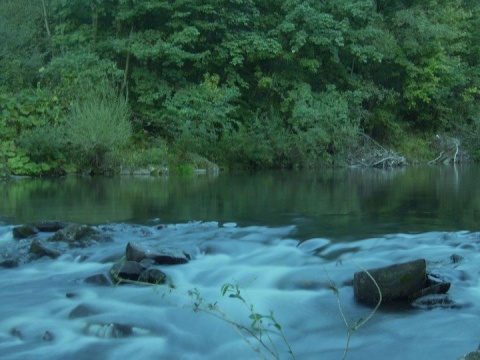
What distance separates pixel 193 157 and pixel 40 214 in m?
12.0

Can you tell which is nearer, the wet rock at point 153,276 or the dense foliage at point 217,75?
the wet rock at point 153,276

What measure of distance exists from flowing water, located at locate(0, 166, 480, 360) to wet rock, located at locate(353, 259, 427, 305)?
160mm

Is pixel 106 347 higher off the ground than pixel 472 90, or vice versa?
pixel 472 90

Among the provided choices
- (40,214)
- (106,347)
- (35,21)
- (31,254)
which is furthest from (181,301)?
(35,21)

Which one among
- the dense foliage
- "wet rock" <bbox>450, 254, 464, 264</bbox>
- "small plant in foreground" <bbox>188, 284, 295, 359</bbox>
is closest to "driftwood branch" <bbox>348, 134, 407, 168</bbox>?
the dense foliage

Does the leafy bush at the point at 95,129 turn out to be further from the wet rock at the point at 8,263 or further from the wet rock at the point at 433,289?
the wet rock at the point at 433,289

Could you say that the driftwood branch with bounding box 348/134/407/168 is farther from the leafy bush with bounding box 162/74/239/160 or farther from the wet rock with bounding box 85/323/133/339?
the wet rock with bounding box 85/323/133/339

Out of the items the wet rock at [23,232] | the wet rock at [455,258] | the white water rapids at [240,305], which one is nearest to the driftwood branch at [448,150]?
the white water rapids at [240,305]

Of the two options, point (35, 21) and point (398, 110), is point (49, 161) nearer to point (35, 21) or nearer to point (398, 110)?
point (35, 21)

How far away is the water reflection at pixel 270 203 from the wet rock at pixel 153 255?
77.6 inches

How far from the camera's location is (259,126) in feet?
79.7

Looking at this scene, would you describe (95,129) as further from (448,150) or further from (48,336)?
(448,150)

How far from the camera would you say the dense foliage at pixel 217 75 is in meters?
21.2

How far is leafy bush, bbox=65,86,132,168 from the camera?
19359mm
